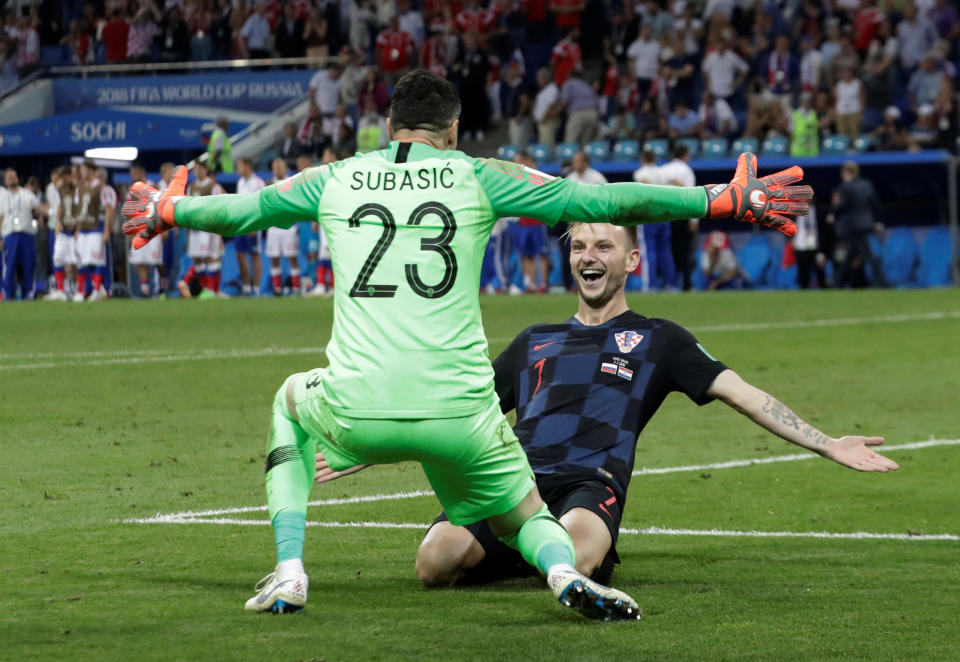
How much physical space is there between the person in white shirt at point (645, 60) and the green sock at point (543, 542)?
88.5 ft

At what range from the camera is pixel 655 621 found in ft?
17.9

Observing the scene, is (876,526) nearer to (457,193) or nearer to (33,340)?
(457,193)

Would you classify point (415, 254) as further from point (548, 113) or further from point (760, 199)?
point (548, 113)

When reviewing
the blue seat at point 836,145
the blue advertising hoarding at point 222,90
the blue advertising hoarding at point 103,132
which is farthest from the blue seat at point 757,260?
the blue advertising hoarding at point 103,132

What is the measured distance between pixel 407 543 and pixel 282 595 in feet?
5.62

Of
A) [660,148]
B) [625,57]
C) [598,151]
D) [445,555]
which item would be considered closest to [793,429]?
[445,555]

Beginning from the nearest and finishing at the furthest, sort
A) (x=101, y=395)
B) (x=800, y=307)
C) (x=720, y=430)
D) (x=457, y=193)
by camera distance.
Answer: (x=457, y=193) < (x=720, y=430) < (x=101, y=395) < (x=800, y=307)

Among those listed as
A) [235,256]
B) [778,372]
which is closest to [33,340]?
[778,372]

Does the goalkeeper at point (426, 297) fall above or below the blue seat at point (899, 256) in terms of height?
above

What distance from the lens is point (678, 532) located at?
292 inches

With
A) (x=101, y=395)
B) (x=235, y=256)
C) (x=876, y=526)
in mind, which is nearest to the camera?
(x=876, y=526)

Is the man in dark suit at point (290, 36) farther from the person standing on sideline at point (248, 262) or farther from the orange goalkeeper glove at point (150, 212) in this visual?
the orange goalkeeper glove at point (150, 212)

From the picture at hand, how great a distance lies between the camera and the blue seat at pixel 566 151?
30.3m

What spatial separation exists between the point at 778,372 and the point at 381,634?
976 centimetres
